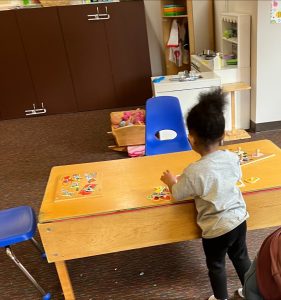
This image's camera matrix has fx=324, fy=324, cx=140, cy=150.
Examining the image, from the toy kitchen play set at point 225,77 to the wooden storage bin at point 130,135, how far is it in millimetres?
390

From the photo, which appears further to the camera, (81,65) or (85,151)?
(81,65)

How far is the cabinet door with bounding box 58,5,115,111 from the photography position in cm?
441

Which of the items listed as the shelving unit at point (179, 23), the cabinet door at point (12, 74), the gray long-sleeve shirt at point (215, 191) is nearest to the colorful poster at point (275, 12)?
the shelving unit at point (179, 23)

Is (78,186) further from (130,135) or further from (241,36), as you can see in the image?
(241,36)

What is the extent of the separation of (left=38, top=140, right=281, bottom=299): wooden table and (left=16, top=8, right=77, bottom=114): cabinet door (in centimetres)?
350

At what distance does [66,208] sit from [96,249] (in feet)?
0.76

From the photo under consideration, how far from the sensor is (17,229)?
1573 millimetres

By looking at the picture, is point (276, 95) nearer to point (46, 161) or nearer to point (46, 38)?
point (46, 161)

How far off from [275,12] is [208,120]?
7.56 feet

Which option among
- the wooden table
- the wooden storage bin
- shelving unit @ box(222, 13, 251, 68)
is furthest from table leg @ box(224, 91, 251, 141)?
the wooden table

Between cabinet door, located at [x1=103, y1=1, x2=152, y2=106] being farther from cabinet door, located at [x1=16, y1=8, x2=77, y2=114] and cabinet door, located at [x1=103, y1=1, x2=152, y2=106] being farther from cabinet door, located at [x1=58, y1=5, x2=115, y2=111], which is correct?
cabinet door, located at [x1=16, y1=8, x2=77, y2=114]

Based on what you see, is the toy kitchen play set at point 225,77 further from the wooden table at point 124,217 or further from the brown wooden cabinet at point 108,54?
the wooden table at point 124,217

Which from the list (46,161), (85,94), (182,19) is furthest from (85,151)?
(182,19)

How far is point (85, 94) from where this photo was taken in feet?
16.0
